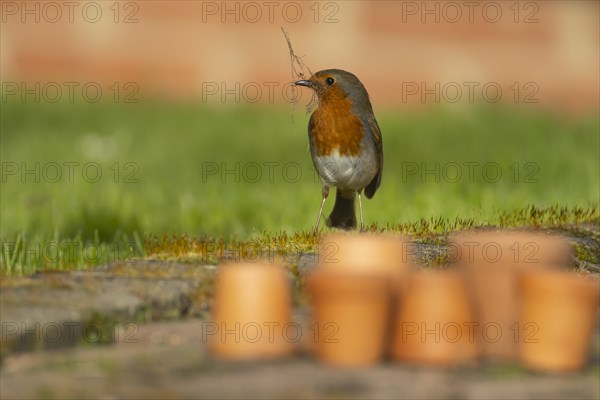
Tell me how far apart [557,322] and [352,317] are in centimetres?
66

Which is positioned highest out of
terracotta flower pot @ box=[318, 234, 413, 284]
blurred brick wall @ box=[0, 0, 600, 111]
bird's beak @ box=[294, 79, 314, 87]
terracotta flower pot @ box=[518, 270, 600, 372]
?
blurred brick wall @ box=[0, 0, 600, 111]

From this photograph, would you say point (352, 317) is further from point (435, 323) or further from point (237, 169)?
point (237, 169)

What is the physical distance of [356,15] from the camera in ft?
47.3

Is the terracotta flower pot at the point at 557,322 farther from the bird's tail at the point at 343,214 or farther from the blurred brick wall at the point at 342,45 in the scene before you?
the blurred brick wall at the point at 342,45

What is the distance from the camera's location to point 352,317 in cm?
367

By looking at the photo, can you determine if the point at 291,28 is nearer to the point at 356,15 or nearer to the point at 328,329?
the point at 356,15

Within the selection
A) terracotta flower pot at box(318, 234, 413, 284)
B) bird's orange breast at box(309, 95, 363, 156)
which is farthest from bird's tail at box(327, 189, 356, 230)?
terracotta flower pot at box(318, 234, 413, 284)

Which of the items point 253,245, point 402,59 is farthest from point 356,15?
point 253,245

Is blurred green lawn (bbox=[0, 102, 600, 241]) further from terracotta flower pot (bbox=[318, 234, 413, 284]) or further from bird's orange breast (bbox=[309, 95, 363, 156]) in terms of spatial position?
terracotta flower pot (bbox=[318, 234, 413, 284])

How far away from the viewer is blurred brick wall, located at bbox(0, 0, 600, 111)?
1427 centimetres

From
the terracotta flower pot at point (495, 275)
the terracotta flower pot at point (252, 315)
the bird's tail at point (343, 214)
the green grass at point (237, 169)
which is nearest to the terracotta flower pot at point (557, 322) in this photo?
the terracotta flower pot at point (495, 275)

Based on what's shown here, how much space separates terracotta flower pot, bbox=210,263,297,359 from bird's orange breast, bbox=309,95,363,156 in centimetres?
239

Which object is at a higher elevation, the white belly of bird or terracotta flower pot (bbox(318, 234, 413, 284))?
the white belly of bird

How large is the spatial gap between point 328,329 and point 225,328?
0.33 metres
